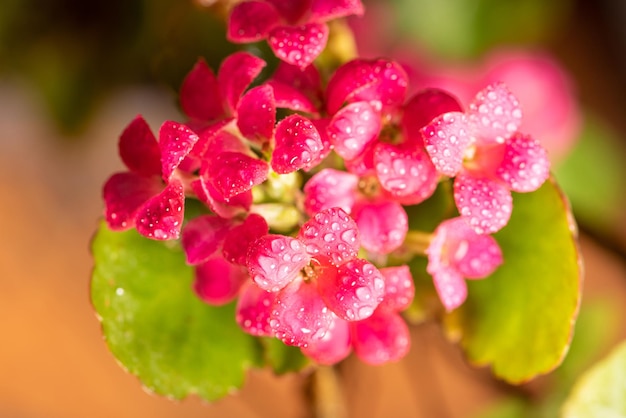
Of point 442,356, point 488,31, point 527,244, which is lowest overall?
point 442,356

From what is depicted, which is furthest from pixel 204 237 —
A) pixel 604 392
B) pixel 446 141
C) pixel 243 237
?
pixel 604 392

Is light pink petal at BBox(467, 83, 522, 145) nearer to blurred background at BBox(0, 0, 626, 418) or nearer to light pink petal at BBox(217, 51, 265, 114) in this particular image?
light pink petal at BBox(217, 51, 265, 114)

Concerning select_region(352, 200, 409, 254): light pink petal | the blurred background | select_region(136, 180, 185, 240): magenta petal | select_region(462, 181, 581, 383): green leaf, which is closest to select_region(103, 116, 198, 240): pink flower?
select_region(136, 180, 185, 240): magenta petal

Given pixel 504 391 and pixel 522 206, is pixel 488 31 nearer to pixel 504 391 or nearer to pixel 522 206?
pixel 504 391

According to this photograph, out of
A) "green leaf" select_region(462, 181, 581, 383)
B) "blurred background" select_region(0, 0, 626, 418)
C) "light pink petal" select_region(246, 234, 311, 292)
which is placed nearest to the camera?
"light pink petal" select_region(246, 234, 311, 292)

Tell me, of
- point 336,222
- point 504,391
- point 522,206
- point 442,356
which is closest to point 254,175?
point 336,222

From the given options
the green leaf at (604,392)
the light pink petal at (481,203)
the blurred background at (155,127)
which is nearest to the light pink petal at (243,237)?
the light pink petal at (481,203)
